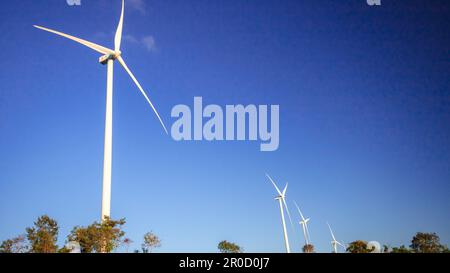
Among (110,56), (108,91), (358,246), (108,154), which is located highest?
(110,56)

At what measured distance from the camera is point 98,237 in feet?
237

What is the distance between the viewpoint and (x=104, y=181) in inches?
2137

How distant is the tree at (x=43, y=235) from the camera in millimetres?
79250

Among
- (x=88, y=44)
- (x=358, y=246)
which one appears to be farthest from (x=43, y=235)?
(x=358, y=246)

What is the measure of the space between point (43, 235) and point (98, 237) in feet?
50.6

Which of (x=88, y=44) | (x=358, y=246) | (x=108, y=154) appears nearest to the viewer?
(x=108, y=154)

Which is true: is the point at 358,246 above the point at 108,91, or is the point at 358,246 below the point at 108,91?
below

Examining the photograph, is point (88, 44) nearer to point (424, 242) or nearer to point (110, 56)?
point (110, 56)

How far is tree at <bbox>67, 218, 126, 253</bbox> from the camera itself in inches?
2832

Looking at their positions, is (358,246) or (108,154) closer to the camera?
(108,154)
